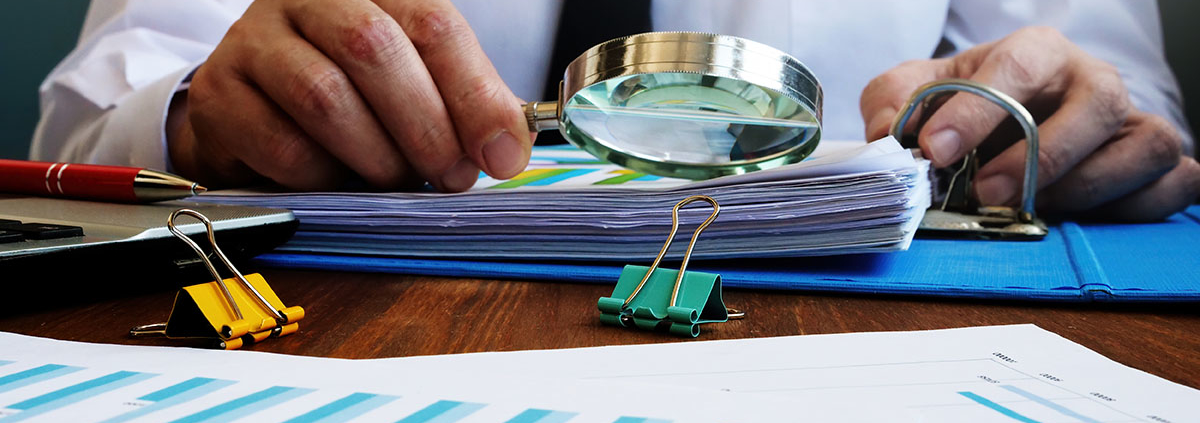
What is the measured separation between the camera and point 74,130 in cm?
108

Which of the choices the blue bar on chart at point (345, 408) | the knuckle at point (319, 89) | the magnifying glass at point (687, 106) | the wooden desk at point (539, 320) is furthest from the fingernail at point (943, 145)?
the blue bar on chart at point (345, 408)

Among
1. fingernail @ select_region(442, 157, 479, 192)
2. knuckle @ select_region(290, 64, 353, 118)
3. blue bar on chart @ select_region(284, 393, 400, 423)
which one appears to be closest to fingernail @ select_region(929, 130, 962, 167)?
fingernail @ select_region(442, 157, 479, 192)

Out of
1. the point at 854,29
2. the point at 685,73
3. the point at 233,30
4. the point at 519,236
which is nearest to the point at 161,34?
the point at 233,30

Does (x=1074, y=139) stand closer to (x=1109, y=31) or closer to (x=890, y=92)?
(x=890, y=92)

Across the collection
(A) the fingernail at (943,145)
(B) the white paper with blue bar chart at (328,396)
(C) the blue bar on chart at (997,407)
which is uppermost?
(B) the white paper with blue bar chart at (328,396)

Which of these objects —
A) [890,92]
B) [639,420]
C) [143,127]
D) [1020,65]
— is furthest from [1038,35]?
[143,127]

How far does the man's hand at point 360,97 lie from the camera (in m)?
0.62

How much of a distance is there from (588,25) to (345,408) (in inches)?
52.9

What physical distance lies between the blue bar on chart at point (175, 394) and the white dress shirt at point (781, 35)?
901 millimetres

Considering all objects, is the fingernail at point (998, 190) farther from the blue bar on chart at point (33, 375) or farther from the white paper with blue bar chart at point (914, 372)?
the blue bar on chart at point (33, 375)

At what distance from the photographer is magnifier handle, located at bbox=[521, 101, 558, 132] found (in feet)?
1.98

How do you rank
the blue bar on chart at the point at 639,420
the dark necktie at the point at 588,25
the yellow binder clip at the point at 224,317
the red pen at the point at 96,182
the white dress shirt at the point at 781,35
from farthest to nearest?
the dark necktie at the point at 588,25 < the white dress shirt at the point at 781,35 < the red pen at the point at 96,182 < the yellow binder clip at the point at 224,317 < the blue bar on chart at the point at 639,420

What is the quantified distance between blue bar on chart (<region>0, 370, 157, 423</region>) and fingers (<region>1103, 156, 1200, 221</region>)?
3.19 ft

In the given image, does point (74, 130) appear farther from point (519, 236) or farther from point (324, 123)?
point (519, 236)
